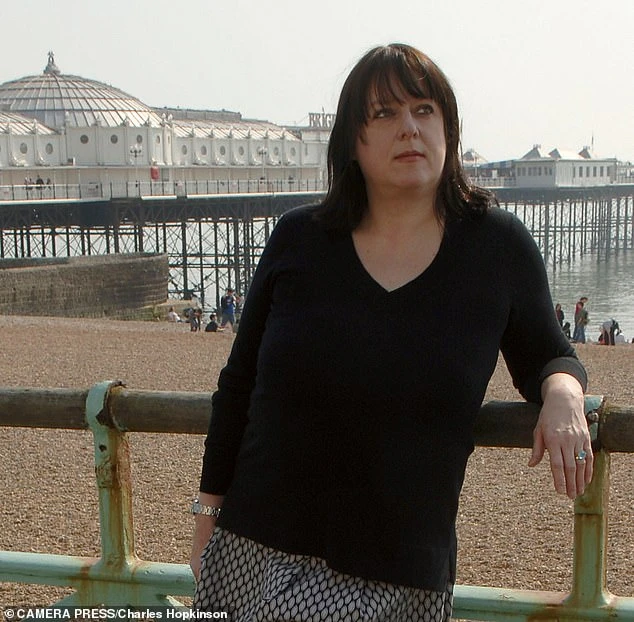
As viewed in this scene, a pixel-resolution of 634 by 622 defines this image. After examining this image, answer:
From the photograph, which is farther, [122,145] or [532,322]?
[122,145]

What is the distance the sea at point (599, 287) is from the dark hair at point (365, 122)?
22924 millimetres

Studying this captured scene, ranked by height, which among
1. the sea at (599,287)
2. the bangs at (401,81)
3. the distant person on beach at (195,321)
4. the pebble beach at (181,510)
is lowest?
the sea at (599,287)

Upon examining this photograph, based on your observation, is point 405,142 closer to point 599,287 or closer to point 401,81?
point 401,81

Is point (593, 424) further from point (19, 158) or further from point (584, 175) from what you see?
point (584, 175)

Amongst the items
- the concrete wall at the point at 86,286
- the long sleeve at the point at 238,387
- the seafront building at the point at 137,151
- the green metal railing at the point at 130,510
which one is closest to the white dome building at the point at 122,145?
the seafront building at the point at 137,151

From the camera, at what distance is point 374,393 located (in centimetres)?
163

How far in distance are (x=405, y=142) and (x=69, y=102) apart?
191ft

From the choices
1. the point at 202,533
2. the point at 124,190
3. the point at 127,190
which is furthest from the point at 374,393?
the point at 124,190

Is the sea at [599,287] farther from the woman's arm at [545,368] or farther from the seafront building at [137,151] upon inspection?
the woman's arm at [545,368]

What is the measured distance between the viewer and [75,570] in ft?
7.20

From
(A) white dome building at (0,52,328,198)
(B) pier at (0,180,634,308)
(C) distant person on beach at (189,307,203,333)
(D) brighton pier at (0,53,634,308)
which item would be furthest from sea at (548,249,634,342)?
(A) white dome building at (0,52,328,198)

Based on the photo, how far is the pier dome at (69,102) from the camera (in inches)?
2205

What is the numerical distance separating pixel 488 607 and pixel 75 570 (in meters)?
0.81

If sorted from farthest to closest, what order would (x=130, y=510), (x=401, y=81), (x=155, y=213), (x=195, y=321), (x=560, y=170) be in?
(x=560, y=170), (x=155, y=213), (x=195, y=321), (x=130, y=510), (x=401, y=81)
